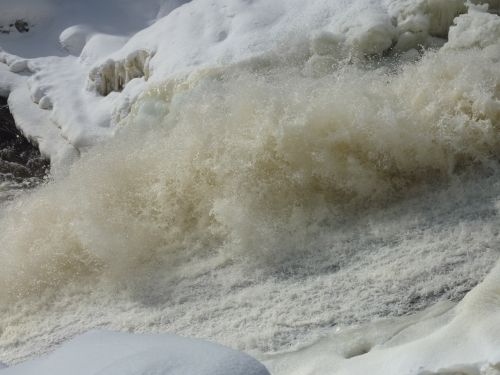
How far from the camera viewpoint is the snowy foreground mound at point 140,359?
1864mm

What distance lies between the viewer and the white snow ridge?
9.21 feet

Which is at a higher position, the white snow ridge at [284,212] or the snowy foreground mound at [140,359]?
the snowy foreground mound at [140,359]

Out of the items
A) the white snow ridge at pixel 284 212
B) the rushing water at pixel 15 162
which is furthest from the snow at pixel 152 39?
the rushing water at pixel 15 162

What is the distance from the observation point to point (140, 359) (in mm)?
1926

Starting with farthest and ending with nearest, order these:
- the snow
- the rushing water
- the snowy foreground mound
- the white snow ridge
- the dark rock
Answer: the dark rock, the rushing water, the snow, the white snow ridge, the snowy foreground mound

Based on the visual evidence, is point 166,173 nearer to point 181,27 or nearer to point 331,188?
point 331,188

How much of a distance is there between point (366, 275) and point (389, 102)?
1.40 m

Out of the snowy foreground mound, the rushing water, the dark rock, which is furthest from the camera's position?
the dark rock

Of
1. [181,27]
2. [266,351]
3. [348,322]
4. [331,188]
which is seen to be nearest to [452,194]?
[331,188]

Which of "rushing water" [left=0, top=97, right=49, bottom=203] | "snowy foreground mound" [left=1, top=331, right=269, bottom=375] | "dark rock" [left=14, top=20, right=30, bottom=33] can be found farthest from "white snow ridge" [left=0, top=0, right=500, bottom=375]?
"dark rock" [left=14, top=20, right=30, bottom=33]

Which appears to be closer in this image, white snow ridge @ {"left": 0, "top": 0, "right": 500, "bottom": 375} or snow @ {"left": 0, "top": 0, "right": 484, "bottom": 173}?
white snow ridge @ {"left": 0, "top": 0, "right": 500, "bottom": 375}

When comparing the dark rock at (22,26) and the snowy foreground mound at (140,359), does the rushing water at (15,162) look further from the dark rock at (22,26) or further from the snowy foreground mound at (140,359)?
the snowy foreground mound at (140,359)

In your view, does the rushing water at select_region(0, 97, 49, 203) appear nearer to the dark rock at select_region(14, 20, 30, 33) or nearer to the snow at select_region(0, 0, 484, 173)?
the snow at select_region(0, 0, 484, 173)

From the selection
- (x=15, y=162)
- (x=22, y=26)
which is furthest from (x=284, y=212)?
(x=22, y=26)
